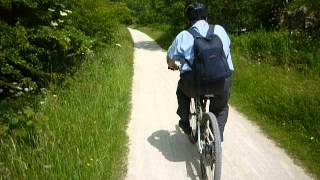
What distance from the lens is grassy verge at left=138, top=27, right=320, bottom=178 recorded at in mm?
6301

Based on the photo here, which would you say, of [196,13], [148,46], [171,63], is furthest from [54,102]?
[148,46]

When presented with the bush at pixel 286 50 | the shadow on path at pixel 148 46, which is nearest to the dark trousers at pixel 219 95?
the bush at pixel 286 50

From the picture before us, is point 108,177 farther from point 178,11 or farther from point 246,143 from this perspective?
point 178,11

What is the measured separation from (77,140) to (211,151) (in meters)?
2.07

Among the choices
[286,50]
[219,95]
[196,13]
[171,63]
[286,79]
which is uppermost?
[196,13]

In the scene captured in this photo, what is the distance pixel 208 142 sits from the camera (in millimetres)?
5008

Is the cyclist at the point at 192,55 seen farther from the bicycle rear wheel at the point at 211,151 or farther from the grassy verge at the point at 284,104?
the grassy verge at the point at 284,104

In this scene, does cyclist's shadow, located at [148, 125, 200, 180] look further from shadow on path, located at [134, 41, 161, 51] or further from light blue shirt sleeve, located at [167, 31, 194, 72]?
shadow on path, located at [134, 41, 161, 51]

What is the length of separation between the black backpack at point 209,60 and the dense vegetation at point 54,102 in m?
1.61

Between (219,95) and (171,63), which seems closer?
(219,95)

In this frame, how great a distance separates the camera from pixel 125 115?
26.5 feet

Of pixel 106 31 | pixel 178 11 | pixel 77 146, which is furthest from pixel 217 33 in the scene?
pixel 178 11

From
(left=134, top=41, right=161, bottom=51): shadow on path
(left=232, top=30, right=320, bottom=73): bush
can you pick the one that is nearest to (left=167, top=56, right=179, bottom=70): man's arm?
(left=232, top=30, right=320, bottom=73): bush

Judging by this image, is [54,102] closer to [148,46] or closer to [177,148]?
[177,148]
